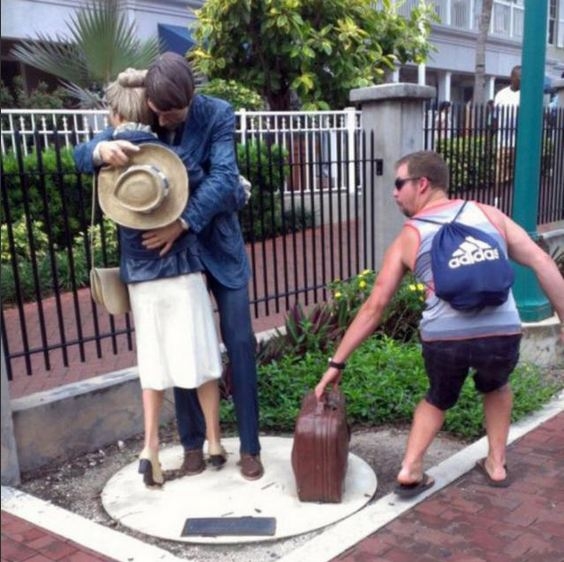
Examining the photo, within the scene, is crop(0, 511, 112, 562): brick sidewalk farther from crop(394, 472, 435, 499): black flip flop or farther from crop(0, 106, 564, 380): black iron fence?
crop(0, 106, 564, 380): black iron fence

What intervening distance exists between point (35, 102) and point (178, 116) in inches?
380

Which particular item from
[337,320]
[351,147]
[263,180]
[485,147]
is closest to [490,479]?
[337,320]

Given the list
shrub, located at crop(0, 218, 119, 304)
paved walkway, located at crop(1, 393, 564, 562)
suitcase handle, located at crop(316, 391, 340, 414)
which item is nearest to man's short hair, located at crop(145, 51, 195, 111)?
suitcase handle, located at crop(316, 391, 340, 414)

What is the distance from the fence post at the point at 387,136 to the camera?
6.36 m

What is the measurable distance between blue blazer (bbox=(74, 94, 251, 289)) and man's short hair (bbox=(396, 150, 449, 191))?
2.60ft

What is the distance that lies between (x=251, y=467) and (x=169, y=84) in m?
1.88

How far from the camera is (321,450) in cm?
338

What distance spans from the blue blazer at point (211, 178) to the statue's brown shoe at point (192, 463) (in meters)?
0.92

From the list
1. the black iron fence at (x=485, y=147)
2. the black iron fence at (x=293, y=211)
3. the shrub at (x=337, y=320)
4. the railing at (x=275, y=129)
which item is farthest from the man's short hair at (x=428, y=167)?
the railing at (x=275, y=129)

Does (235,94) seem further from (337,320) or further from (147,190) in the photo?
(147,190)

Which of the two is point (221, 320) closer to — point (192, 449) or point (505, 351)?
Answer: point (192, 449)

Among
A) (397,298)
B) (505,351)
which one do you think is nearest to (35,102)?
(397,298)

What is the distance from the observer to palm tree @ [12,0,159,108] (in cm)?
962

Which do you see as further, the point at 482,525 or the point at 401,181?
the point at 401,181
